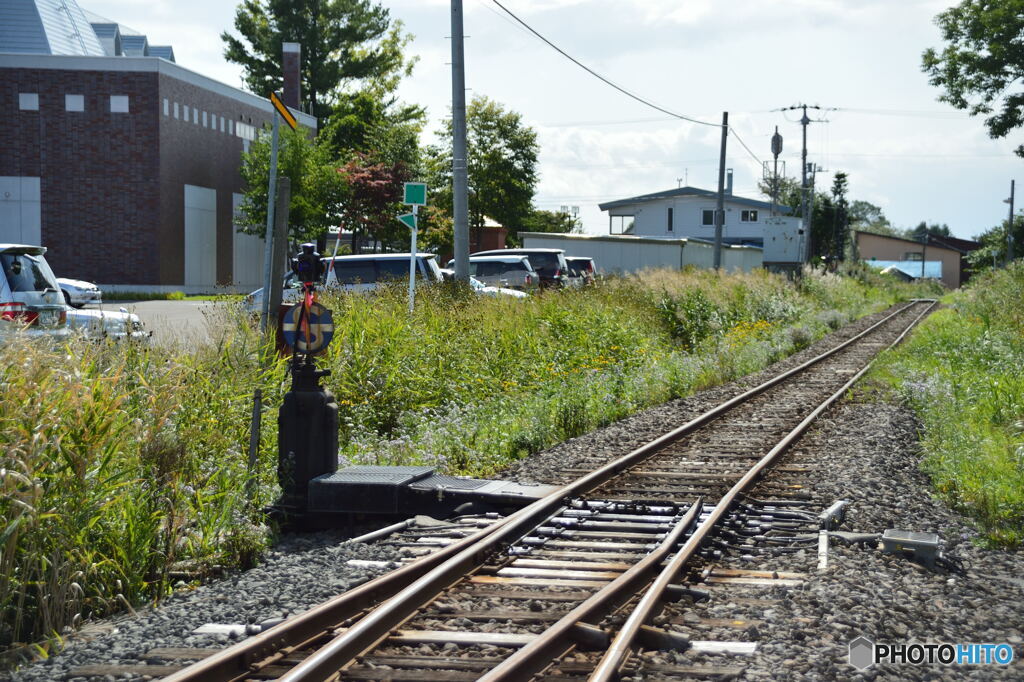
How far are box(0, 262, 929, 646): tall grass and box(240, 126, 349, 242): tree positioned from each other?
24383mm

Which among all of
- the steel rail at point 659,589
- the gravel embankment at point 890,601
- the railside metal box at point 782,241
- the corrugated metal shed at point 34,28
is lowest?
the gravel embankment at point 890,601

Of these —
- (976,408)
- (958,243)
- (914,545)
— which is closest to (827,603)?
(914,545)

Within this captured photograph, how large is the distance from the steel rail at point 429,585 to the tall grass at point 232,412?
142cm

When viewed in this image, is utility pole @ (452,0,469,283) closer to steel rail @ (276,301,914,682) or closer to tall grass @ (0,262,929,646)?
tall grass @ (0,262,929,646)

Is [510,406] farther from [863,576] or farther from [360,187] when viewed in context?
[360,187]

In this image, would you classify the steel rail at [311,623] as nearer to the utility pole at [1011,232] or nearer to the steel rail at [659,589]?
the steel rail at [659,589]

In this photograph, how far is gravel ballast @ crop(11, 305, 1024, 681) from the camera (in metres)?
5.07

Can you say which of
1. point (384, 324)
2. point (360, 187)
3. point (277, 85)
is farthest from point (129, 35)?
point (384, 324)

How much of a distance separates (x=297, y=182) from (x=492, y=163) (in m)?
17.0

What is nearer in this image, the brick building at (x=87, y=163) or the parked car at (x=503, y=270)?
the parked car at (x=503, y=270)

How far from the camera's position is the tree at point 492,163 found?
5775cm

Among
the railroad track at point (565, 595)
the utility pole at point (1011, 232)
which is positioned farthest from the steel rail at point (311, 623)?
the utility pole at point (1011, 232)

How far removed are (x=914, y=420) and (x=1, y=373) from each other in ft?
36.9

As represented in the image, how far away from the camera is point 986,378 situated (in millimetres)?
14297
